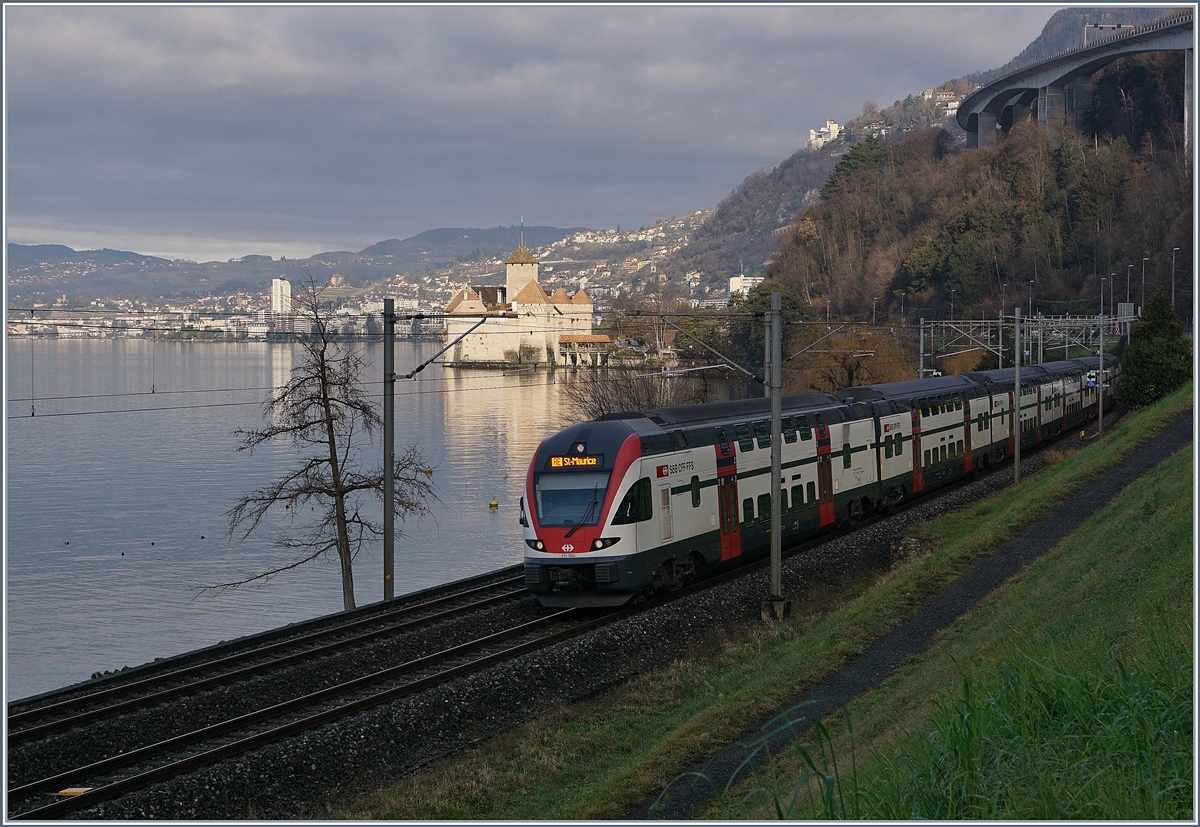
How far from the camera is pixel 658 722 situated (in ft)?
52.1

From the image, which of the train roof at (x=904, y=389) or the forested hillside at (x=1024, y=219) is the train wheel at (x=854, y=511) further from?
the forested hillside at (x=1024, y=219)

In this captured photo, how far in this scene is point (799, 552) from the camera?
27.3 m

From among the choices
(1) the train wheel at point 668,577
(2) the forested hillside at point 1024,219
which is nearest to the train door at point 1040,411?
(1) the train wheel at point 668,577

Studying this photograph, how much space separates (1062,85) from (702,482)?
409 feet

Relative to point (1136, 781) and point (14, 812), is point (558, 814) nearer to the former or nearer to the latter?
point (14, 812)

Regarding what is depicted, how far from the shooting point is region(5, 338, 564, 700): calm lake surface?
33.2 meters

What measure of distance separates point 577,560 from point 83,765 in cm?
902

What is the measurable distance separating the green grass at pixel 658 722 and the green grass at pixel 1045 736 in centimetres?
98

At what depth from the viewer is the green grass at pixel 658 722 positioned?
12500 millimetres

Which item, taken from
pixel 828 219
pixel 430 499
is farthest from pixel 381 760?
pixel 828 219

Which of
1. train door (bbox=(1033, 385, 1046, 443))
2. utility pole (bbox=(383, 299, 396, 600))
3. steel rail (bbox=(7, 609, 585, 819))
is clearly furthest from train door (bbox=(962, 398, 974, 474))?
steel rail (bbox=(7, 609, 585, 819))

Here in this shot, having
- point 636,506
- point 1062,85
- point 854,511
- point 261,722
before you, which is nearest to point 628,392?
point 854,511

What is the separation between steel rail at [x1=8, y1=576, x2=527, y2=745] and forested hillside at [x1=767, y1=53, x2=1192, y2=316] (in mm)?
73532

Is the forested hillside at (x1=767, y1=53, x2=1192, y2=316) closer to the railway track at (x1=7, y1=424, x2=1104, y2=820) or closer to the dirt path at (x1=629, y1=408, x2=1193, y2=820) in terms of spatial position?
the dirt path at (x1=629, y1=408, x2=1193, y2=820)
